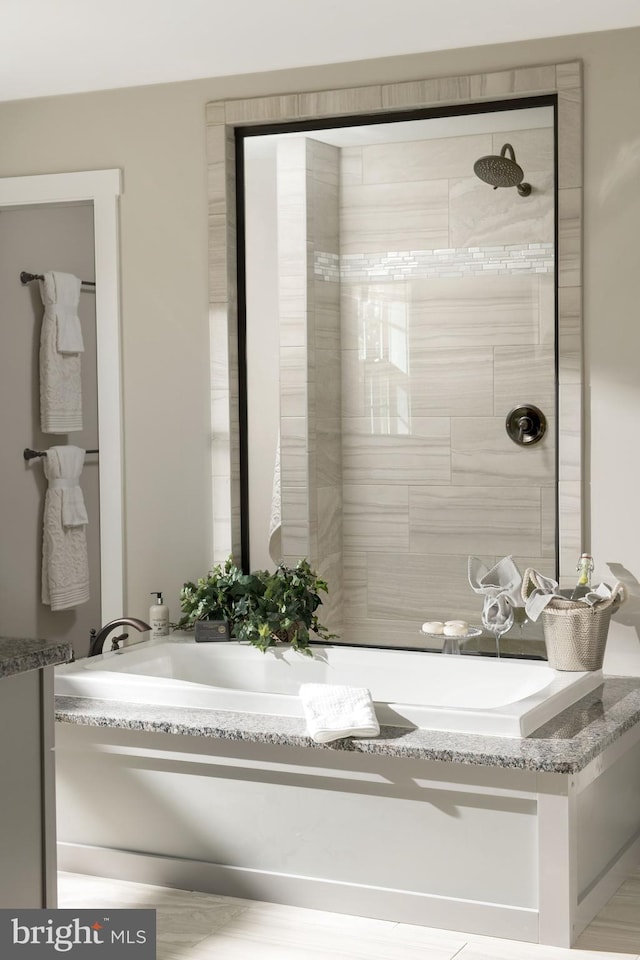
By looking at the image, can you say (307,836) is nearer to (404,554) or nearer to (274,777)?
(274,777)

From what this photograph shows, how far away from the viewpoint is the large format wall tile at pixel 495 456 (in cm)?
409

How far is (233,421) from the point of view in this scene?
4129 millimetres

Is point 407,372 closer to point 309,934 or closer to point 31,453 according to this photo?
point 31,453

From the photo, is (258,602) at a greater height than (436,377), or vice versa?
(436,377)

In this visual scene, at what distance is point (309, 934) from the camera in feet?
9.17

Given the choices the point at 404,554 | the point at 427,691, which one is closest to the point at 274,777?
the point at 427,691

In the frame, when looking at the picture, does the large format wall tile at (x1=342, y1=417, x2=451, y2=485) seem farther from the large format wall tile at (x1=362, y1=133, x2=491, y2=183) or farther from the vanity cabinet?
the vanity cabinet

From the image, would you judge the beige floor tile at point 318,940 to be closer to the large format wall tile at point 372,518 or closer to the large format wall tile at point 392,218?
the large format wall tile at point 372,518

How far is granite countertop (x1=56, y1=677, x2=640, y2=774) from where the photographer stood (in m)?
2.71

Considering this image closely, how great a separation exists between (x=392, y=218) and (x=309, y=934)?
260 cm

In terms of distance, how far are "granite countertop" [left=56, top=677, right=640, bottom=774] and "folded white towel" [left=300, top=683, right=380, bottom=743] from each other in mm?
25

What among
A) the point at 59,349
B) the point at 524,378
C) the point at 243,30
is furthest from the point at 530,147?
the point at 59,349

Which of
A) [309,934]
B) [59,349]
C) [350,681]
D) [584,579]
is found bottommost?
[309,934]

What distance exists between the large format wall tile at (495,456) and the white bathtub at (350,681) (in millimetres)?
783
